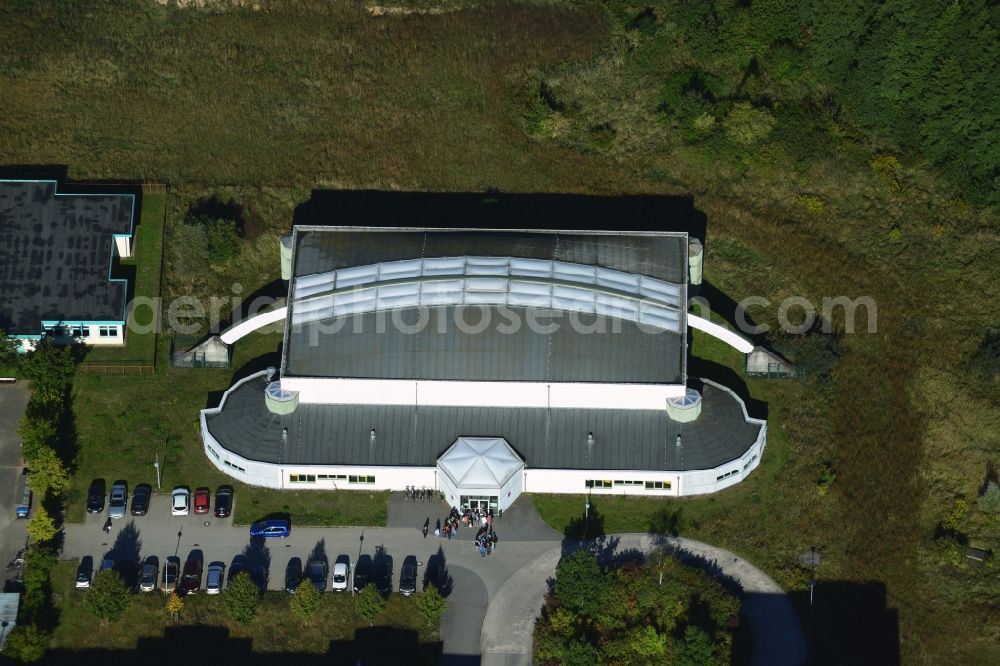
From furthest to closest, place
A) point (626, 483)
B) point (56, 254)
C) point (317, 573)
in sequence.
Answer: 1. point (56, 254)
2. point (626, 483)
3. point (317, 573)

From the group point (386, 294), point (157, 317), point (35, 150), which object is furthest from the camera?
point (35, 150)

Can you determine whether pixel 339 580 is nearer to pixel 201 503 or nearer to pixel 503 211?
pixel 201 503

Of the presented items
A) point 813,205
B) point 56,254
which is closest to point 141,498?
point 56,254

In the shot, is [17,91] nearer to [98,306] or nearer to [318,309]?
[98,306]

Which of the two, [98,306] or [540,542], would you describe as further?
[98,306]

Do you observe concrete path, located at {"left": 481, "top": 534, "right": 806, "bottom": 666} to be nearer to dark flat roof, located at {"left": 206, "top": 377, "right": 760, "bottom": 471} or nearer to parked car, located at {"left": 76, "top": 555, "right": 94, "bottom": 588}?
dark flat roof, located at {"left": 206, "top": 377, "right": 760, "bottom": 471}

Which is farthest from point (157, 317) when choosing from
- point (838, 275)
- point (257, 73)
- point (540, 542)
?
point (838, 275)

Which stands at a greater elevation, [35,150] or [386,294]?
[35,150]

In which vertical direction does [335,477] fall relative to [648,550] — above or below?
above
